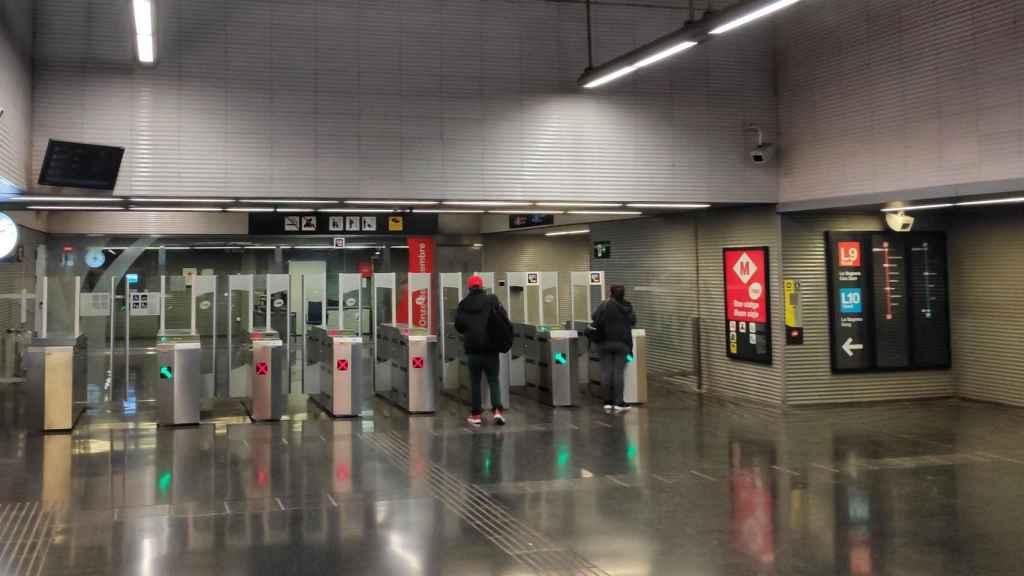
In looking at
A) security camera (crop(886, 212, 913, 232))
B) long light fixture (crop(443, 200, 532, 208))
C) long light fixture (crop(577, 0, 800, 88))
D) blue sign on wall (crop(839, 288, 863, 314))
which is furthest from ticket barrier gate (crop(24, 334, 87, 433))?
security camera (crop(886, 212, 913, 232))

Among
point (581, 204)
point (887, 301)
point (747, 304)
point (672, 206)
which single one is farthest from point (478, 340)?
point (887, 301)

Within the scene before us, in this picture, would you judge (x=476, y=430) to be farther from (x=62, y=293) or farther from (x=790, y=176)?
(x=62, y=293)

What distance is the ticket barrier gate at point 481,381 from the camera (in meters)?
10.9

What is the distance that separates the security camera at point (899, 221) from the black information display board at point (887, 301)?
193 millimetres

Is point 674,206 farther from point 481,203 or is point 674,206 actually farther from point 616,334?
point 481,203

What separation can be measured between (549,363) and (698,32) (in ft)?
18.6

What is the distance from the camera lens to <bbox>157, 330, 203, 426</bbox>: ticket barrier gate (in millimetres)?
9633

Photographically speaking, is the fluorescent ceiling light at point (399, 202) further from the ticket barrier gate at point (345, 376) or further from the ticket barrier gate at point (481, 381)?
the ticket barrier gate at point (481, 381)

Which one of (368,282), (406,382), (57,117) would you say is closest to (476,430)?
(406,382)

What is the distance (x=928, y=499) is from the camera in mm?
6191

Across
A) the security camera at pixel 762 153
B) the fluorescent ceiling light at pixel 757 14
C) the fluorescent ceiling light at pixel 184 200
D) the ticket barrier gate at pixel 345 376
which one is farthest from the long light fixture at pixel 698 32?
the fluorescent ceiling light at pixel 184 200

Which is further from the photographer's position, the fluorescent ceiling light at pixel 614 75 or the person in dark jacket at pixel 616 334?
the person in dark jacket at pixel 616 334

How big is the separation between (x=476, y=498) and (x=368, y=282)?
1122cm

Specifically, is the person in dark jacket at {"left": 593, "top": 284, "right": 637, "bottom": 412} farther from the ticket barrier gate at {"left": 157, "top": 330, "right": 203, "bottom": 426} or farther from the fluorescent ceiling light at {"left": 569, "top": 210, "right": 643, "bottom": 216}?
the ticket barrier gate at {"left": 157, "top": 330, "right": 203, "bottom": 426}
